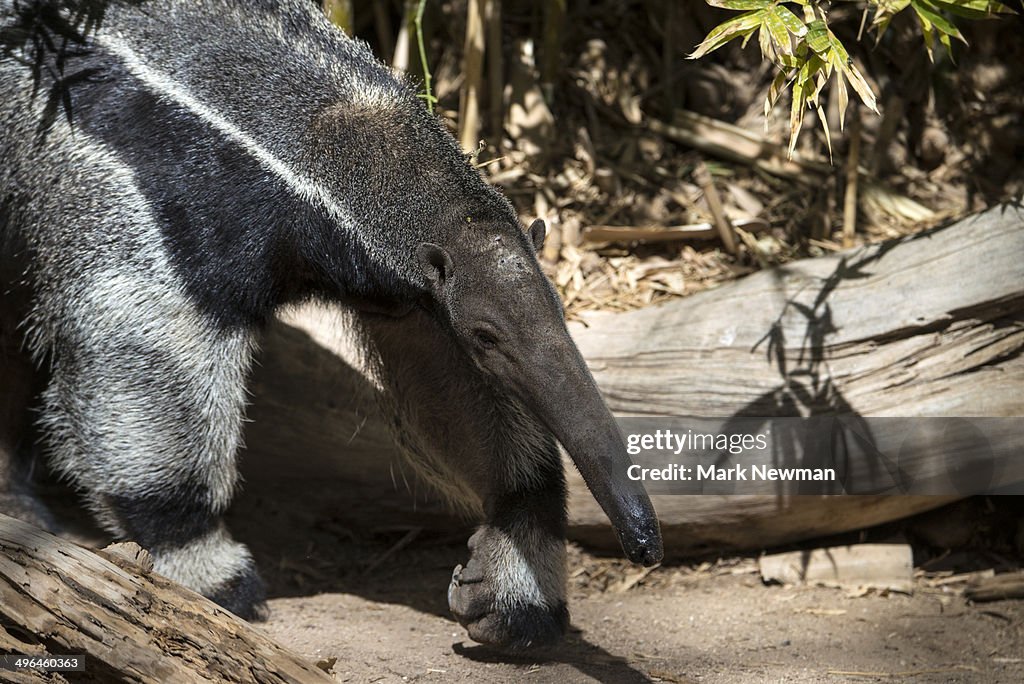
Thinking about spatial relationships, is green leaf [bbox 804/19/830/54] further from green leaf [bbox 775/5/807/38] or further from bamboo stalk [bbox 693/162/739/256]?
bamboo stalk [bbox 693/162/739/256]

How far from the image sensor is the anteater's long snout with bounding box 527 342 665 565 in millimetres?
2930

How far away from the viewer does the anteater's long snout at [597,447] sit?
2930 mm

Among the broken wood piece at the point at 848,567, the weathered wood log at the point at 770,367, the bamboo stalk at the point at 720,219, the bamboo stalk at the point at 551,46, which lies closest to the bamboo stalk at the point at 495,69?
the bamboo stalk at the point at 551,46

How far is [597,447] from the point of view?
3.04 m

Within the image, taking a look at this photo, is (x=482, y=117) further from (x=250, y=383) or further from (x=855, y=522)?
(x=855, y=522)

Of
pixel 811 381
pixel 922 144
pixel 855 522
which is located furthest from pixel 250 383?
pixel 922 144

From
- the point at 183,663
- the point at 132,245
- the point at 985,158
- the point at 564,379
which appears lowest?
the point at 183,663

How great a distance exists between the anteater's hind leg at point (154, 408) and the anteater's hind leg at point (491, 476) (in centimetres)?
59

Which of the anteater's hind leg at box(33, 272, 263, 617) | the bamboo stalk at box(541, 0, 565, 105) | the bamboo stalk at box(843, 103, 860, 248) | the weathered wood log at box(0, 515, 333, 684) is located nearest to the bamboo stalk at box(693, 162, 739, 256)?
the bamboo stalk at box(843, 103, 860, 248)

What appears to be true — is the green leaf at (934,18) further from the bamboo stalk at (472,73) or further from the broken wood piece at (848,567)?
the bamboo stalk at (472,73)

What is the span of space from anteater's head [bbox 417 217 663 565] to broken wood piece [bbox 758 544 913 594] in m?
1.79

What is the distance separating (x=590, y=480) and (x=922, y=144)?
13.6 feet

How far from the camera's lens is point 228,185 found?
3.48 meters

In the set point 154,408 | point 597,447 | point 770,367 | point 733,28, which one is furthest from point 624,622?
point 733,28
